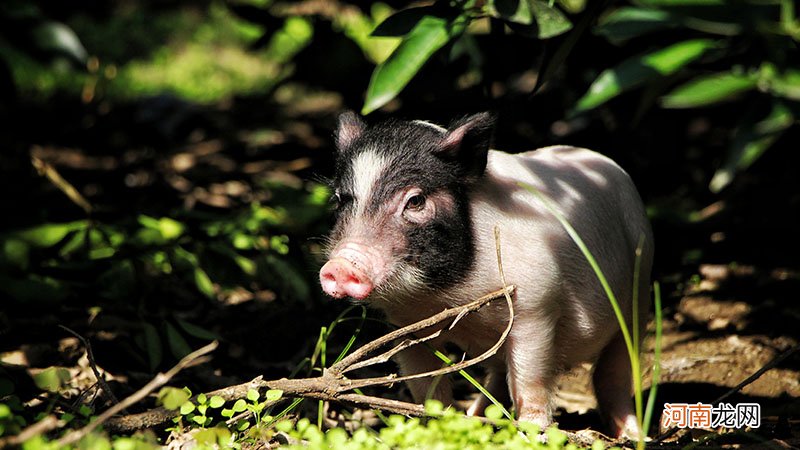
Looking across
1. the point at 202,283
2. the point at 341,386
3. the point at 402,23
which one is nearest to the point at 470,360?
the point at 341,386

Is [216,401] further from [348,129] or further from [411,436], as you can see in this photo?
[348,129]

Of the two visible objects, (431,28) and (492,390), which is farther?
(492,390)

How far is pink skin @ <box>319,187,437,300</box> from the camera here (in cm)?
294

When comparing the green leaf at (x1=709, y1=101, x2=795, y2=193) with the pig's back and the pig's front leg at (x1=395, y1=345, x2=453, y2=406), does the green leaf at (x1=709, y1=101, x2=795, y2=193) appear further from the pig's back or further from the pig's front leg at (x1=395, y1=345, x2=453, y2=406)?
the pig's front leg at (x1=395, y1=345, x2=453, y2=406)

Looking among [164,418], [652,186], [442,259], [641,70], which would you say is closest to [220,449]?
[164,418]

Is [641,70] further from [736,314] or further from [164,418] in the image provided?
[736,314]

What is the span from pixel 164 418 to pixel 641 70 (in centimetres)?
182

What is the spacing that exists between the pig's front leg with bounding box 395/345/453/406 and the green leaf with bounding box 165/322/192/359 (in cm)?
87

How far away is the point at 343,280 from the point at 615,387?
1.50 metres

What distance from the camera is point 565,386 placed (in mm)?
4531

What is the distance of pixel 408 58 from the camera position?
10.7 ft

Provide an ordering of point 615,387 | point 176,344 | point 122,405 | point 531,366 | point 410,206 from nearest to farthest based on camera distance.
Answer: point 122,405 < point 410,206 < point 531,366 < point 176,344 < point 615,387

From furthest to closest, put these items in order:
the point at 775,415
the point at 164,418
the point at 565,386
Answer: the point at 565,386, the point at 775,415, the point at 164,418

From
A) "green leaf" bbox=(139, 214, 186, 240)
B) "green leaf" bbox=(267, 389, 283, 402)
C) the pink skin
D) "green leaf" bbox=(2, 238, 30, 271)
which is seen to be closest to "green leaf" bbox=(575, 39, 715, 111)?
the pink skin
